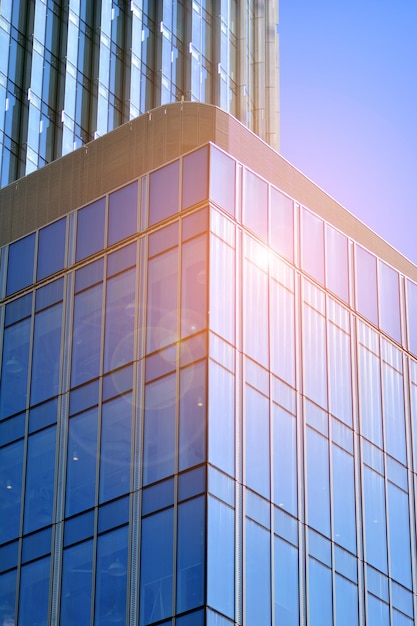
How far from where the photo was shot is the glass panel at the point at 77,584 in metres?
40.1

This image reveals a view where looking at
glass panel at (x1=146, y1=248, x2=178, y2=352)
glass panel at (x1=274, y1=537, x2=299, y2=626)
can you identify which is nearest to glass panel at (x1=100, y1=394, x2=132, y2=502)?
glass panel at (x1=146, y1=248, x2=178, y2=352)

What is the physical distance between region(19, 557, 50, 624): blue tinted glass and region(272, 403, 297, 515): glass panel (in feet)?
22.3

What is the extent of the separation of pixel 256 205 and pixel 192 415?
7887mm

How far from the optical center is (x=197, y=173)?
42.8 meters

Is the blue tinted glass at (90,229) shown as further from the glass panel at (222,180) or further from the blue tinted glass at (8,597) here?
the blue tinted glass at (8,597)

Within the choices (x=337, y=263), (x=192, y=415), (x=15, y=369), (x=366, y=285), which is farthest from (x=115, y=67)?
(x=192, y=415)

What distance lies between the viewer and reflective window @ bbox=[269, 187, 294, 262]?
44844 mm

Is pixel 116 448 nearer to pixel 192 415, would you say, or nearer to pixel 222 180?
pixel 192 415

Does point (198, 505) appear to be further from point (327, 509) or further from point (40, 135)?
point (40, 135)

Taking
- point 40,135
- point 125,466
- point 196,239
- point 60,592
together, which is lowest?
Result: point 60,592

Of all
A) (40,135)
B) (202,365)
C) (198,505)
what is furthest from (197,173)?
(40,135)

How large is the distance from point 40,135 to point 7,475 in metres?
29.5

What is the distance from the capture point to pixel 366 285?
49500 millimetres

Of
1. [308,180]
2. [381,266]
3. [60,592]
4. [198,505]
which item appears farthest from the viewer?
[381,266]
